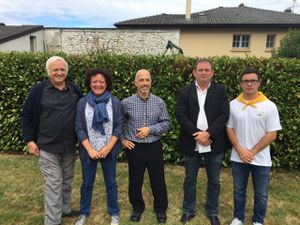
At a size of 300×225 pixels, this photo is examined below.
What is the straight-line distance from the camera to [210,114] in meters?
3.41

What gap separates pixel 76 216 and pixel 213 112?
7.27 ft

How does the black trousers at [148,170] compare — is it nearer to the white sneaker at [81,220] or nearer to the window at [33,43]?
the white sneaker at [81,220]

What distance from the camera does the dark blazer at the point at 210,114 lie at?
3.37 meters

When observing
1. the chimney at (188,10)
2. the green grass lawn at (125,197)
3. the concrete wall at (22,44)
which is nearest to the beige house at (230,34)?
the chimney at (188,10)

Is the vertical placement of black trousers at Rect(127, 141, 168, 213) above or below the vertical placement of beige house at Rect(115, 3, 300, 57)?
below

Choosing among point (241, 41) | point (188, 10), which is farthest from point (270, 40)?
point (188, 10)

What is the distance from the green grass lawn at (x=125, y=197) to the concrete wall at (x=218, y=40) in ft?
61.2

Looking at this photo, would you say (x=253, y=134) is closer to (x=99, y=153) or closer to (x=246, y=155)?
(x=246, y=155)

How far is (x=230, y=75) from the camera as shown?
5.23 meters

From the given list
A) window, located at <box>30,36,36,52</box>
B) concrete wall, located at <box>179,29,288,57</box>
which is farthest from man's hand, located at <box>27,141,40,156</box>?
concrete wall, located at <box>179,29,288,57</box>

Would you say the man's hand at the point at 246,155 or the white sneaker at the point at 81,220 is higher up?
the man's hand at the point at 246,155

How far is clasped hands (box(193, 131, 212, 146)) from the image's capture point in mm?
3352

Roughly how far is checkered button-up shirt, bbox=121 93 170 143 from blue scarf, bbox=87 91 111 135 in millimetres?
274

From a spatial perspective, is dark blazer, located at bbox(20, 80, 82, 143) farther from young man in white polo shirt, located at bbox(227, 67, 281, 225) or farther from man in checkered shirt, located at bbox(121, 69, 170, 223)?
young man in white polo shirt, located at bbox(227, 67, 281, 225)
